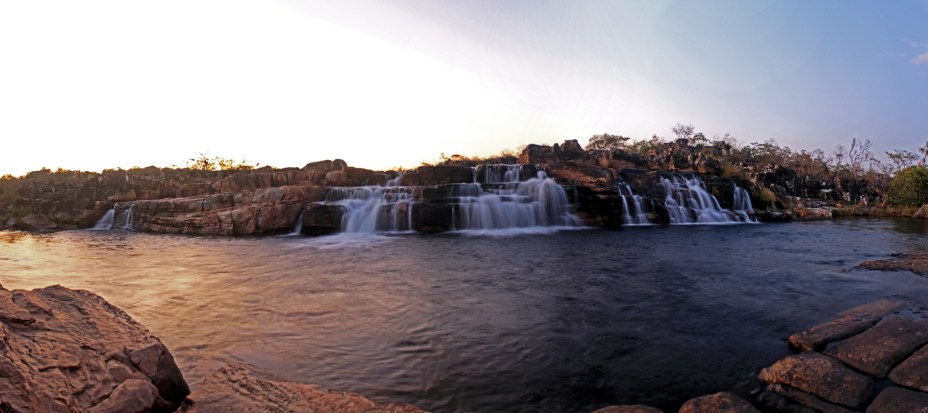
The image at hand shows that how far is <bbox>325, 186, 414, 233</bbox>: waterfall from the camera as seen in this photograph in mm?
17719

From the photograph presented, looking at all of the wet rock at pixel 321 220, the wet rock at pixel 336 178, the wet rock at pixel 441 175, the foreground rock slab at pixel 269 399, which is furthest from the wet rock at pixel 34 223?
the foreground rock slab at pixel 269 399

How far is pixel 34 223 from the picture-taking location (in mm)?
20328

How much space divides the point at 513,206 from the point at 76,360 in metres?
16.7

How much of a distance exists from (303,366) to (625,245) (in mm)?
11009

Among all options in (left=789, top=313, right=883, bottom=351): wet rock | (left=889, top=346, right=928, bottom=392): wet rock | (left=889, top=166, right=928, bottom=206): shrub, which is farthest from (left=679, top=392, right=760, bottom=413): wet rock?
(left=889, top=166, right=928, bottom=206): shrub

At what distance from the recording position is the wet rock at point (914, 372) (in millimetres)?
2967

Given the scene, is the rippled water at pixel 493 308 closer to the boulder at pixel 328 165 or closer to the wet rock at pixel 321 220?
the wet rock at pixel 321 220

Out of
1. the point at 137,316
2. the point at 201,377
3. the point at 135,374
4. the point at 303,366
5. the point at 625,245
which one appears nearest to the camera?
the point at 135,374

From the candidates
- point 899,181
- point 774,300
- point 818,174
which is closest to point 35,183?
point 774,300

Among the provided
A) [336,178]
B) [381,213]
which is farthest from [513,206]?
[336,178]

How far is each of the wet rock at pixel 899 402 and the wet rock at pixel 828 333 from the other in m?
1.24

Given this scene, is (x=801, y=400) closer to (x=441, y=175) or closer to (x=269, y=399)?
(x=269, y=399)

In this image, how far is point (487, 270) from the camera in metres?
9.22

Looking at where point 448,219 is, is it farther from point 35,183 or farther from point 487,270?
point 35,183
